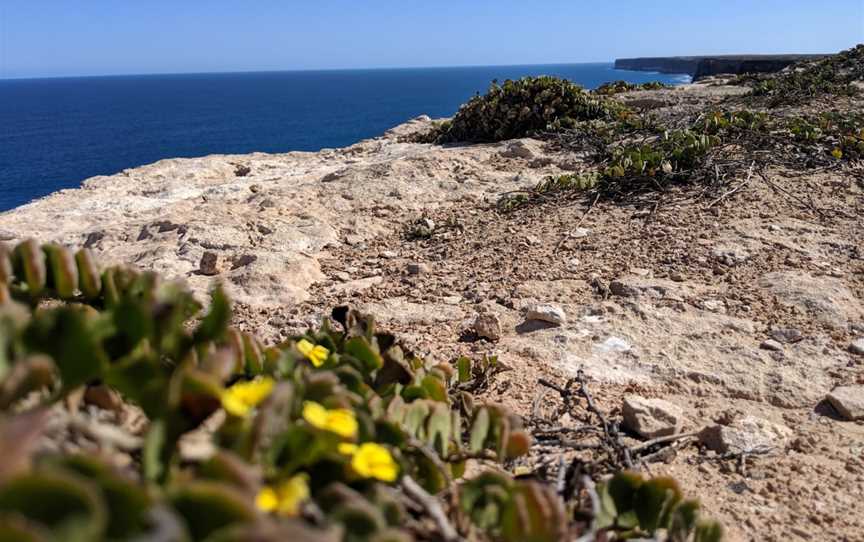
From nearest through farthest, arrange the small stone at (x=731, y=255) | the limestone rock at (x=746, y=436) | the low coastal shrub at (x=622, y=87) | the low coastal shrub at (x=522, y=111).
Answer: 1. the limestone rock at (x=746, y=436)
2. the small stone at (x=731, y=255)
3. the low coastal shrub at (x=522, y=111)
4. the low coastal shrub at (x=622, y=87)

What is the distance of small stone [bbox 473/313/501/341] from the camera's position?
340cm

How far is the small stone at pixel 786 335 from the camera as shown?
131 inches

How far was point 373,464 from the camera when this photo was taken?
113 cm

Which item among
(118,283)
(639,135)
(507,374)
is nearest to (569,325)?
(507,374)

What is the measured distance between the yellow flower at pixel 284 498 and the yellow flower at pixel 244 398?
0.12m

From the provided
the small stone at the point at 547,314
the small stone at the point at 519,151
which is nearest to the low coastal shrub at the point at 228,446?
the small stone at the point at 547,314

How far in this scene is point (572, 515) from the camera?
1.45 meters

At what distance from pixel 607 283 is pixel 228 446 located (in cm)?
330

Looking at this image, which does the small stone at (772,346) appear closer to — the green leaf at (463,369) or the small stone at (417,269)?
the green leaf at (463,369)

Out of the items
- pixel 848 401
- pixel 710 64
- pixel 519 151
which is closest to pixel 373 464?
pixel 848 401

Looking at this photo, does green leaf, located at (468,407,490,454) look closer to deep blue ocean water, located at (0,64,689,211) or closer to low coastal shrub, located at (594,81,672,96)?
low coastal shrub, located at (594,81,672,96)

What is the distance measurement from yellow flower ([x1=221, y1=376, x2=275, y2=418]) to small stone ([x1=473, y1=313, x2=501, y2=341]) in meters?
2.34

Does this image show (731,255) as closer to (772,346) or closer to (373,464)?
(772,346)

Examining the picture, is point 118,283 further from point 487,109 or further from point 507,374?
point 487,109
